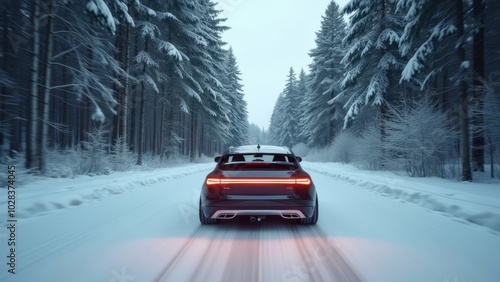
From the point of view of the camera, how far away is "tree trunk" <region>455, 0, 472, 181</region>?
10688 mm

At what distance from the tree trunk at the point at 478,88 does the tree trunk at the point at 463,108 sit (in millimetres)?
355

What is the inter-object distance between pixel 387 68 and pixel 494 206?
43.8 feet

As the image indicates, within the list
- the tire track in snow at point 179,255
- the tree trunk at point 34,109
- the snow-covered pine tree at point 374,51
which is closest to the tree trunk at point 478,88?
the snow-covered pine tree at point 374,51

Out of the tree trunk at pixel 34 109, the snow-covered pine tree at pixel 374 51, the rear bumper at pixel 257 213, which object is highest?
the snow-covered pine tree at pixel 374 51

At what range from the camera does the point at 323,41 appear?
3347 centimetres

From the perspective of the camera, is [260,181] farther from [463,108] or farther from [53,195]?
[463,108]

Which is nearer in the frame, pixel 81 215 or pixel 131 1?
pixel 81 215

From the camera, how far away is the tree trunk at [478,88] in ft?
35.3

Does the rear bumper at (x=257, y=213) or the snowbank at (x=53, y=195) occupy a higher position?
the rear bumper at (x=257, y=213)

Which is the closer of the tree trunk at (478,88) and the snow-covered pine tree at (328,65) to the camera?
the tree trunk at (478,88)

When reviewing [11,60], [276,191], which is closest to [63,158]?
[11,60]

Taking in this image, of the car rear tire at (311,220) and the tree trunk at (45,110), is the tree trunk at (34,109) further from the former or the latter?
the car rear tire at (311,220)

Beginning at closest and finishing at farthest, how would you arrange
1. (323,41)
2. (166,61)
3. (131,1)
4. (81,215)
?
(81,215), (131,1), (166,61), (323,41)

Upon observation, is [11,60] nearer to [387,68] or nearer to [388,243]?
[388,243]
